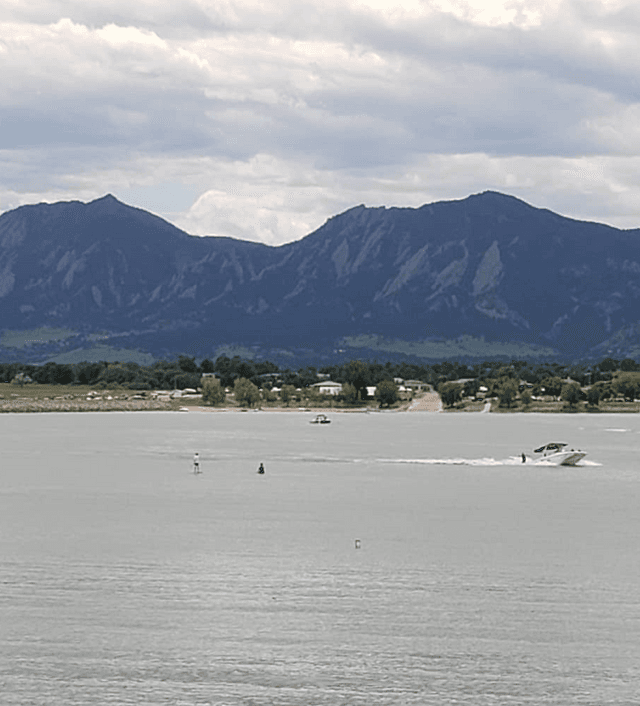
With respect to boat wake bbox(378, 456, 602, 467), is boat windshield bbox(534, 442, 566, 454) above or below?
above

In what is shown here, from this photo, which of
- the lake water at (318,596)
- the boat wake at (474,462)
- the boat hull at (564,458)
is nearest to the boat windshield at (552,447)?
the boat wake at (474,462)

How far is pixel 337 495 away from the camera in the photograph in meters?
103

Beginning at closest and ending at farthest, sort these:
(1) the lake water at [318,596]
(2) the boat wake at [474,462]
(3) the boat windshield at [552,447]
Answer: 1. (1) the lake water at [318,596]
2. (2) the boat wake at [474,462]
3. (3) the boat windshield at [552,447]

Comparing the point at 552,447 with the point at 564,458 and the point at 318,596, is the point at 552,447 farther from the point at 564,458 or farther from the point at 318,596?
the point at 318,596

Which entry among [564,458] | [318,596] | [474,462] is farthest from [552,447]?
[318,596]

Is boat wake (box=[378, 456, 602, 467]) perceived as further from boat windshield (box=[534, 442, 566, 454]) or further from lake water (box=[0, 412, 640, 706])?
lake water (box=[0, 412, 640, 706])

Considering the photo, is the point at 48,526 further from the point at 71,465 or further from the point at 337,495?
the point at 71,465

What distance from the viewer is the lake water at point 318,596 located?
37031 millimetres

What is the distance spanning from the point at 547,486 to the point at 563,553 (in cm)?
5137

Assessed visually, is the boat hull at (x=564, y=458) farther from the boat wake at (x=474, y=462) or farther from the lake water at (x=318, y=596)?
the lake water at (x=318, y=596)

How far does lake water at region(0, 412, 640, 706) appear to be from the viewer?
3703 centimetres

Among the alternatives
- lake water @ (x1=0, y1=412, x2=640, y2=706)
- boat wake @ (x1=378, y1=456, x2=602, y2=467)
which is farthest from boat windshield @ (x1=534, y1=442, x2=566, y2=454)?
lake water @ (x1=0, y1=412, x2=640, y2=706)

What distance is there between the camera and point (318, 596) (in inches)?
2028

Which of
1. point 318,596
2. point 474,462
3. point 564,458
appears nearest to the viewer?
point 318,596
